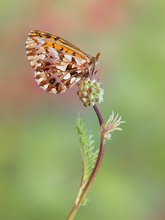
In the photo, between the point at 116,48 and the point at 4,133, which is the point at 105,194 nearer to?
the point at 4,133

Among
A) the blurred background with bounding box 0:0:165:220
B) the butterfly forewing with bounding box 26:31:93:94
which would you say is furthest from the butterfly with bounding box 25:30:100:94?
the blurred background with bounding box 0:0:165:220

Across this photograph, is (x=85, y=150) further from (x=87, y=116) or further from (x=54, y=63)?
(x=87, y=116)

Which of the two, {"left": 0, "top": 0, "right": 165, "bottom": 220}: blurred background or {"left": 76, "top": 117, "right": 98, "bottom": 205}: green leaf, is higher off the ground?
{"left": 76, "top": 117, "right": 98, "bottom": 205}: green leaf

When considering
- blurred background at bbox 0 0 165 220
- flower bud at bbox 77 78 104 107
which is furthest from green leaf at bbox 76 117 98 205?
blurred background at bbox 0 0 165 220

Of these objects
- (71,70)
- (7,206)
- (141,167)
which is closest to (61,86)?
(71,70)

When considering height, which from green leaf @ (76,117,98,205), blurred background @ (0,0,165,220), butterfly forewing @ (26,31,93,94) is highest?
butterfly forewing @ (26,31,93,94)

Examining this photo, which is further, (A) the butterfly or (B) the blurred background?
(B) the blurred background

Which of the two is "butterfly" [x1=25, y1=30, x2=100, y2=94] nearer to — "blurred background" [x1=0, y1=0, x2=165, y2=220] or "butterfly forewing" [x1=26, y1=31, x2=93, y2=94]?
"butterfly forewing" [x1=26, y1=31, x2=93, y2=94]
